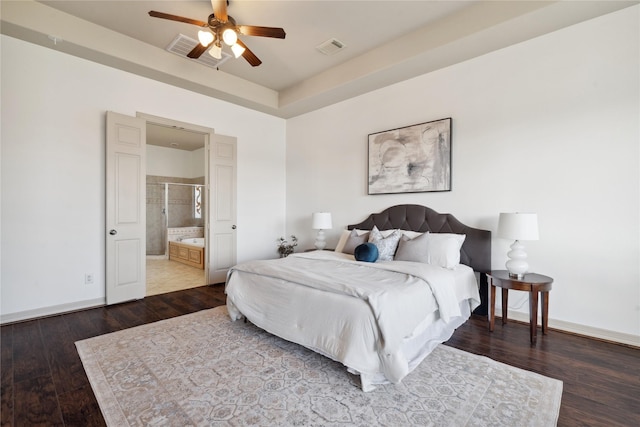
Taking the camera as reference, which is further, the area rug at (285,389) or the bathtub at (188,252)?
the bathtub at (188,252)

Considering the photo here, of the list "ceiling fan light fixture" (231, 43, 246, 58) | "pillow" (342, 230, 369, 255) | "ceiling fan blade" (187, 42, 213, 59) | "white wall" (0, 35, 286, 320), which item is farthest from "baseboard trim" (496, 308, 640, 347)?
"white wall" (0, 35, 286, 320)

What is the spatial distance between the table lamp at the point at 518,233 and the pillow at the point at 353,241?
61.2 inches

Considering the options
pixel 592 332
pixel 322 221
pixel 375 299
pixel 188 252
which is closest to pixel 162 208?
pixel 188 252

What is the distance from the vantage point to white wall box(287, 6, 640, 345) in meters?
2.58

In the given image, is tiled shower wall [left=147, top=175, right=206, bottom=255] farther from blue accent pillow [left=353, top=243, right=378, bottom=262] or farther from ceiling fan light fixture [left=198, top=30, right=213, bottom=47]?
blue accent pillow [left=353, top=243, right=378, bottom=262]

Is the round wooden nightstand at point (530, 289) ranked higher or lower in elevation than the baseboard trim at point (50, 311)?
higher

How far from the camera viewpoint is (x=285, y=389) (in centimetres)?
189

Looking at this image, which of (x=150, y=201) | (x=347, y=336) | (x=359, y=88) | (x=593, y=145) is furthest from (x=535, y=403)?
(x=150, y=201)

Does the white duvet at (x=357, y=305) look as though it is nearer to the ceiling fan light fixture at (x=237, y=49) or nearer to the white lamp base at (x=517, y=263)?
the white lamp base at (x=517, y=263)

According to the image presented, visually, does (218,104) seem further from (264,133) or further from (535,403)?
(535,403)

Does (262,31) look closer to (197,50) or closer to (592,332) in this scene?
(197,50)

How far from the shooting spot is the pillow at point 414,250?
3082 millimetres

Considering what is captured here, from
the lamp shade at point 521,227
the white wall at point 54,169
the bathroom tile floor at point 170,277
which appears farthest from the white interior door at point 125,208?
the lamp shade at point 521,227

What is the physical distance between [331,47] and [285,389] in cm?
372
